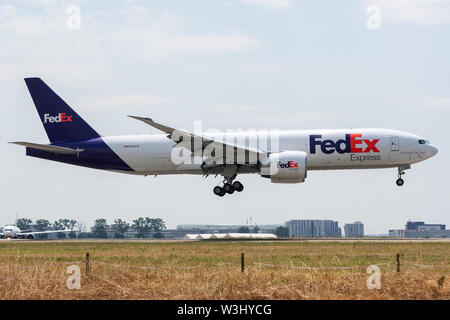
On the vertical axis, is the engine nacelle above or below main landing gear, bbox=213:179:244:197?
above

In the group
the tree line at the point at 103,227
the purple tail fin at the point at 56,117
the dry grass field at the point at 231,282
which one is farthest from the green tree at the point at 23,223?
the dry grass field at the point at 231,282

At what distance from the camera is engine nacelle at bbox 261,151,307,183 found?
1769 inches

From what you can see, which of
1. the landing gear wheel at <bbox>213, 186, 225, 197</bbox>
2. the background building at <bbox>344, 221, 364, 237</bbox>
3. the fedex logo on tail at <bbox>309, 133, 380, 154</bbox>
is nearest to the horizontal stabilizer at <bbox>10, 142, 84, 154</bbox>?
the landing gear wheel at <bbox>213, 186, 225, 197</bbox>

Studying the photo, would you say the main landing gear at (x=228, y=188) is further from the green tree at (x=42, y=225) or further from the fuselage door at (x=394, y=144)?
the green tree at (x=42, y=225)

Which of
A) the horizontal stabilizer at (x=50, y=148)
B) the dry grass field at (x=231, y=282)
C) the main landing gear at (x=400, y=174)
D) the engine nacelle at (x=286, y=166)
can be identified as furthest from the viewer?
the horizontal stabilizer at (x=50, y=148)

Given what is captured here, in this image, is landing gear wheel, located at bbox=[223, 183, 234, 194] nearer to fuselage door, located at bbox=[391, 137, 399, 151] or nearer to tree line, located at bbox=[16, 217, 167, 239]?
fuselage door, located at bbox=[391, 137, 399, 151]

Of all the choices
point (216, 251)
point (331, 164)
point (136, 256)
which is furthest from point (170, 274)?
point (331, 164)

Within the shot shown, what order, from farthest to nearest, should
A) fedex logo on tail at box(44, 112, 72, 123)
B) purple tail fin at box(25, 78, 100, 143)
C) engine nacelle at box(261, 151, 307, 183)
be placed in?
fedex logo on tail at box(44, 112, 72, 123), purple tail fin at box(25, 78, 100, 143), engine nacelle at box(261, 151, 307, 183)

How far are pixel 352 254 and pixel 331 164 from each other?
1624 centimetres

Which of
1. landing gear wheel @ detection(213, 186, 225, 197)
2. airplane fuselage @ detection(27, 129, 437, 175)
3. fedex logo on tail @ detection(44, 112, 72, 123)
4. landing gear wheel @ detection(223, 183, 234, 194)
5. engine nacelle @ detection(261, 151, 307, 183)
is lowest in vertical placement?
landing gear wheel @ detection(213, 186, 225, 197)

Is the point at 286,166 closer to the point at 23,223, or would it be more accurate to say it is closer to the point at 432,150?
the point at 432,150

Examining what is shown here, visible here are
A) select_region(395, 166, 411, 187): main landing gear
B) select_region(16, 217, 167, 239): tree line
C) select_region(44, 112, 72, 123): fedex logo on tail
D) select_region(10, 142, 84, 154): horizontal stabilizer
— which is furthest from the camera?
select_region(16, 217, 167, 239): tree line

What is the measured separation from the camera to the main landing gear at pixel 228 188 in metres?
49.2

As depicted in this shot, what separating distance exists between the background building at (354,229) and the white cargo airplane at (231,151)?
104 meters
